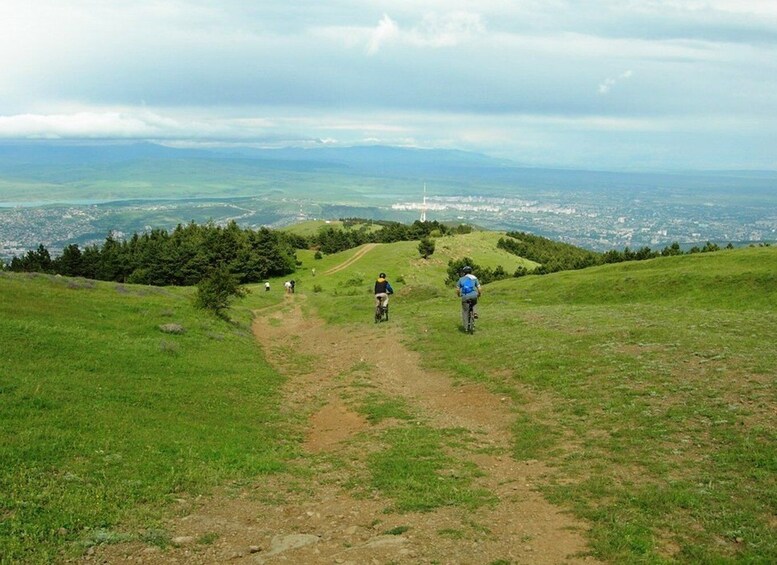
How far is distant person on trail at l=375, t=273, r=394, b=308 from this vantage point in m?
32.5

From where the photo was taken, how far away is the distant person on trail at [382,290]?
3250 cm

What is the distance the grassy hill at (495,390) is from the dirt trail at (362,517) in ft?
1.64

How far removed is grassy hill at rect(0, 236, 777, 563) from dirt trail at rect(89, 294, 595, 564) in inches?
19.7

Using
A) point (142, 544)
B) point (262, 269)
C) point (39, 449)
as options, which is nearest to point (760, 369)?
point (142, 544)

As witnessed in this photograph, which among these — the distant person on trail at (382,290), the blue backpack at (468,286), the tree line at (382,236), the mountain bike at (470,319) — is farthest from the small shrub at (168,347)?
the tree line at (382,236)

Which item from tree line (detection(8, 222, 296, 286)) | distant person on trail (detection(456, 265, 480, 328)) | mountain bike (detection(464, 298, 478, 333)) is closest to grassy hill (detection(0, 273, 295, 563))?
distant person on trail (detection(456, 265, 480, 328))

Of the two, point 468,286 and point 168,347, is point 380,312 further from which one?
point 168,347

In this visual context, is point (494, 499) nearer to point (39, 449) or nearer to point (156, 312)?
point (39, 449)

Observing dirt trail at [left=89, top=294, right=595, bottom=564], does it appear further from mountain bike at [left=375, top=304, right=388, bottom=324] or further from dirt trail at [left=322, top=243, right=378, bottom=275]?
dirt trail at [left=322, top=243, right=378, bottom=275]

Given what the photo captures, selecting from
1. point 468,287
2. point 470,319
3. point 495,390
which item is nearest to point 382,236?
point 470,319

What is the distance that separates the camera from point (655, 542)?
27.0 ft

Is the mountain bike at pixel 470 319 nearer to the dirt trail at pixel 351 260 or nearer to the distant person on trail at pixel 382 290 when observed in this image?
the distant person on trail at pixel 382 290

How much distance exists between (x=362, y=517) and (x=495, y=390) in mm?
9045

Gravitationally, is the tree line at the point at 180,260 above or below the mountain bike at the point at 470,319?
below
